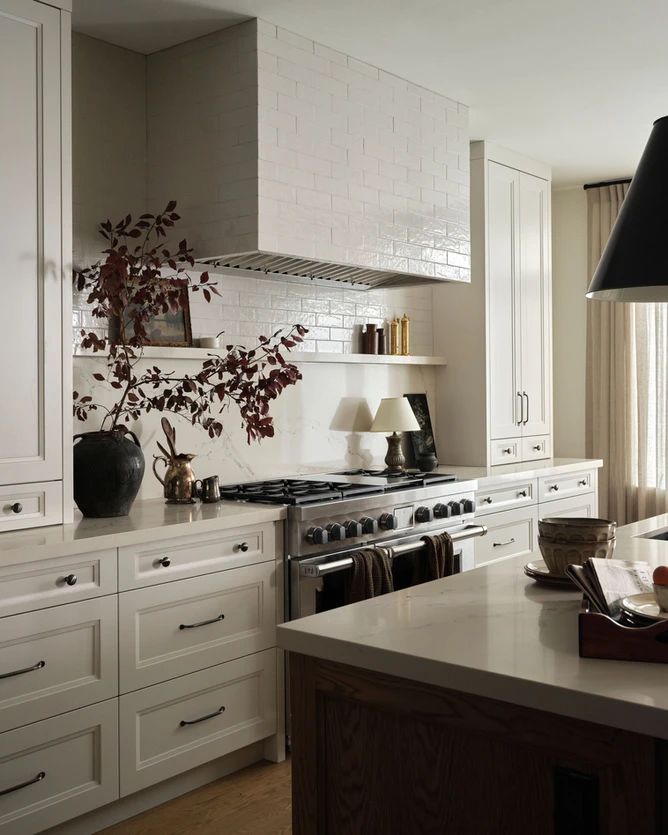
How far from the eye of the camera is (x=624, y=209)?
67.5 inches

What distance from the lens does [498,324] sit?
218 inches

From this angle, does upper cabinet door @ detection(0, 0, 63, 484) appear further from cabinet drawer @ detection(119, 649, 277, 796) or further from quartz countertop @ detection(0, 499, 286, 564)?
cabinet drawer @ detection(119, 649, 277, 796)

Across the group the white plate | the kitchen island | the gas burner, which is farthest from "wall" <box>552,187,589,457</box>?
the white plate

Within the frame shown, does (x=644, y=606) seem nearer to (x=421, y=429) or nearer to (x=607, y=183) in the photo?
(x=421, y=429)

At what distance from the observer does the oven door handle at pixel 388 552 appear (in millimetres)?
3553

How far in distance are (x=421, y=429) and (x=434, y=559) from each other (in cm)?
148

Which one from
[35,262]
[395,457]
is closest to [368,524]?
[395,457]

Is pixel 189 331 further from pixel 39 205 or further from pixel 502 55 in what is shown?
pixel 502 55

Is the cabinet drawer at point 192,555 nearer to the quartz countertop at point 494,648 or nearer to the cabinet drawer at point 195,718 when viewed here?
the cabinet drawer at point 195,718

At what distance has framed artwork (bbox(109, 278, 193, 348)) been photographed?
3941 millimetres

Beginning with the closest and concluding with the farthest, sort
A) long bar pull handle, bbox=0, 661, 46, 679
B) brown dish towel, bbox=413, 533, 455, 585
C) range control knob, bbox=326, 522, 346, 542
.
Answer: long bar pull handle, bbox=0, 661, 46, 679, range control knob, bbox=326, 522, 346, 542, brown dish towel, bbox=413, 533, 455, 585

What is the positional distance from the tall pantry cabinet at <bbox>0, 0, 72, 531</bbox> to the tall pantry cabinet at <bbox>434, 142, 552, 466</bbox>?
9.33ft

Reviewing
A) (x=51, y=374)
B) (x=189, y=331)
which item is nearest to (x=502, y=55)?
(x=189, y=331)

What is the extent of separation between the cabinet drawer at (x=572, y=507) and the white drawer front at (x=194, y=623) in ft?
7.46
